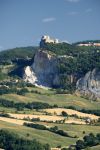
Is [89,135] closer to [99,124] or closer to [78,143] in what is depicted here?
[78,143]

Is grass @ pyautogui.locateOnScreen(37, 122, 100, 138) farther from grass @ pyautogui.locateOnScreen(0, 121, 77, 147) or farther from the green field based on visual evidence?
grass @ pyautogui.locateOnScreen(0, 121, 77, 147)

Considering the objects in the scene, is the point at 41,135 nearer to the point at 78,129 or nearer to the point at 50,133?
the point at 50,133

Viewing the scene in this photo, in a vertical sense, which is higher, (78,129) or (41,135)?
(41,135)

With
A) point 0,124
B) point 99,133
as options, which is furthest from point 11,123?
point 99,133

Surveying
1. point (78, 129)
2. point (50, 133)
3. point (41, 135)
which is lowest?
point (78, 129)

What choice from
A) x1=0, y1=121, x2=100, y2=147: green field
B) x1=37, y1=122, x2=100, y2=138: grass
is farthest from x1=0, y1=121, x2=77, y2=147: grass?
x1=37, y1=122, x2=100, y2=138: grass

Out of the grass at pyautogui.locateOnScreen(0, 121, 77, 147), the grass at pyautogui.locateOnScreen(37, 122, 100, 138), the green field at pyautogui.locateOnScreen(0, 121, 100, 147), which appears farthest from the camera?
the grass at pyautogui.locateOnScreen(37, 122, 100, 138)

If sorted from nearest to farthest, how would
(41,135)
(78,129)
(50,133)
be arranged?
(41,135), (50,133), (78,129)

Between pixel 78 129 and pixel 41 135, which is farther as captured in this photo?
pixel 78 129

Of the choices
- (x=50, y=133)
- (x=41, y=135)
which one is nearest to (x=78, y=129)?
(x=50, y=133)

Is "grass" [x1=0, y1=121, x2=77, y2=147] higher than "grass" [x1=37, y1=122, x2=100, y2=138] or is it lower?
higher

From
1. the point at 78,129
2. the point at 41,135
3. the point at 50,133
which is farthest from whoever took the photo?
the point at 78,129
